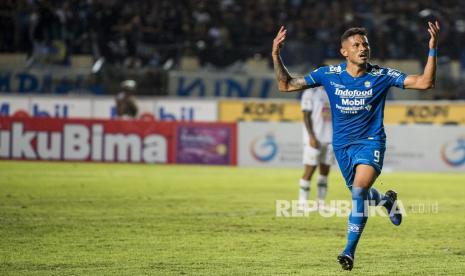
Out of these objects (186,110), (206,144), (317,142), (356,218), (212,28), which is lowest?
(356,218)

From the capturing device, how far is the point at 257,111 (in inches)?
1086

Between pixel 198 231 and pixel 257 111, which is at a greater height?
pixel 257 111

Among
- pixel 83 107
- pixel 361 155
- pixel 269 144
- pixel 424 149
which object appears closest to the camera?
pixel 361 155

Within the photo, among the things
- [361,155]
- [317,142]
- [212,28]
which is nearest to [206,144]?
[212,28]

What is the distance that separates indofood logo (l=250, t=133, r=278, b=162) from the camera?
85.9 feet

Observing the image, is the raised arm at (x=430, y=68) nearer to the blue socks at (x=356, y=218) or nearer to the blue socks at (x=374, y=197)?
the blue socks at (x=356, y=218)

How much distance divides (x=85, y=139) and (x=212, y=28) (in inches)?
225

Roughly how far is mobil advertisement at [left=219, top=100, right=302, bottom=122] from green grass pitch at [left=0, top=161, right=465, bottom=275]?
21.0 feet

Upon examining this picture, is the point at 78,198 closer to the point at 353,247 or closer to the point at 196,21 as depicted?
the point at 353,247

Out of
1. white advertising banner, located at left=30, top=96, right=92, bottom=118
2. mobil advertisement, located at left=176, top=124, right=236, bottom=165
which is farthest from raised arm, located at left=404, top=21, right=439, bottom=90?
white advertising banner, located at left=30, top=96, right=92, bottom=118

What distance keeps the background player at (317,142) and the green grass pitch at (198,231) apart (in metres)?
0.78

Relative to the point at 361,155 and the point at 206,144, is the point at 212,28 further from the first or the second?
the point at 361,155

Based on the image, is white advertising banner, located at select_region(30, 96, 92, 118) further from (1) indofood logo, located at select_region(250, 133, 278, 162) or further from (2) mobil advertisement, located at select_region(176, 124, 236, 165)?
(1) indofood logo, located at select_region(250, 133, 278, 162)

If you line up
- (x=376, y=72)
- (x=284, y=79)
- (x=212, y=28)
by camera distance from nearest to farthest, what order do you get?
(x=376, y=72) → (x=284, y=79) → (x=212, y=28)
